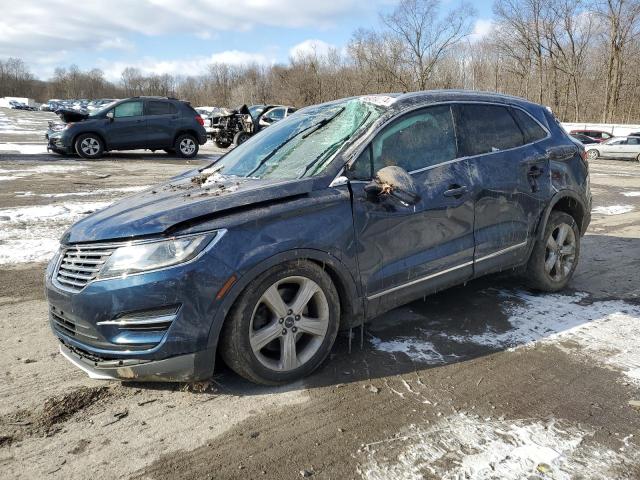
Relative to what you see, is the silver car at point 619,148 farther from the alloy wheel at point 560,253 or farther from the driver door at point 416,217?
the driver door at point 416,217

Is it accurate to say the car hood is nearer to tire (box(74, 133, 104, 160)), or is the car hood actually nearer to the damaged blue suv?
the damaged blue suv

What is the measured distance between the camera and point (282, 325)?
2.99 meters

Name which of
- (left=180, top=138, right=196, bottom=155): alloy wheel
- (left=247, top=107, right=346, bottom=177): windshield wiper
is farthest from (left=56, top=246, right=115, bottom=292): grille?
(left=180, top=138, right=196, bottom=155): alloy wheel

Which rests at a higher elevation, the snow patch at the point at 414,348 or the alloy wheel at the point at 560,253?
Result: the alloy wheel at the point at 560,253

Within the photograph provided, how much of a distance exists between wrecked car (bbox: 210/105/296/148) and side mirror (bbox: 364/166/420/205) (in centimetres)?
1879

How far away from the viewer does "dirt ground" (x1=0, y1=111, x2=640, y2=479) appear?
7.89 ft

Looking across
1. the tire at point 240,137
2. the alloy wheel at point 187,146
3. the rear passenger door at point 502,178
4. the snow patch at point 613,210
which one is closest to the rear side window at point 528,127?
the rear passenger door at point 502,178

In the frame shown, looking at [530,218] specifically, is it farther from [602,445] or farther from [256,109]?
[256,109]

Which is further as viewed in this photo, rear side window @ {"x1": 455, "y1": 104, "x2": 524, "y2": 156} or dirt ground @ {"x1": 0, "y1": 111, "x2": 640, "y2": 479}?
rear side window @ {"x1": 455, "y1": 104, "x2": 524, "y2": 156}

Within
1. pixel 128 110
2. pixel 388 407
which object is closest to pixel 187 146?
pixel 128 110

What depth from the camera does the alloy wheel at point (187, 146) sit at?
16.6m

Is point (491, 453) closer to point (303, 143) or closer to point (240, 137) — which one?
point (303, 143)

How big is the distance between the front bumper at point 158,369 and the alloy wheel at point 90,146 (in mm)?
14006

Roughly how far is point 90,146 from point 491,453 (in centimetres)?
1540
